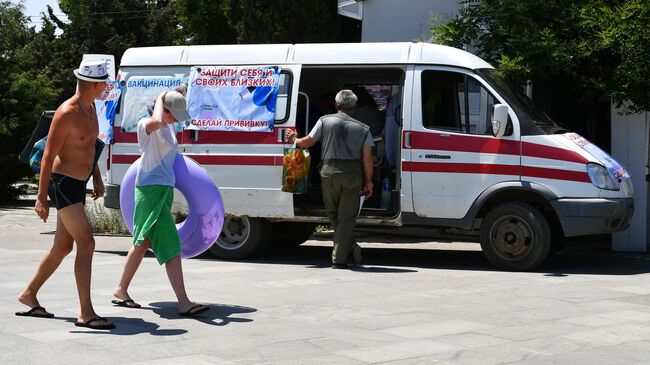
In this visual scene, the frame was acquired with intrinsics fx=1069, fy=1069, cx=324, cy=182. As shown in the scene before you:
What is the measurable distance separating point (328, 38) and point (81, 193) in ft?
46.8

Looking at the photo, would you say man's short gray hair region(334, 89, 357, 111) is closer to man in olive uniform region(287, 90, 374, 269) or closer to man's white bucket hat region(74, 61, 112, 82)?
man in olive uniform region(287, 90, 374, 269)

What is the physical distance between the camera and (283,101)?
41.2 ft

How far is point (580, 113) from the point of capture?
1523 centimetres

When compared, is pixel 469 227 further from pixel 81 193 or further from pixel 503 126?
pixel 81 193

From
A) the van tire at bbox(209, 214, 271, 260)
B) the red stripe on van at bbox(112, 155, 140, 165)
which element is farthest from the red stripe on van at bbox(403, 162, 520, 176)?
the red stripe on van at bbox(112, 155, 140, 165)

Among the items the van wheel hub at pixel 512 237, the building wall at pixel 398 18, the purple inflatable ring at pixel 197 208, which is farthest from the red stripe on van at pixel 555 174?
the building wall at pixel 398 18

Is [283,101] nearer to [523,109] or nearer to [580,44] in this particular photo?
[523,109]

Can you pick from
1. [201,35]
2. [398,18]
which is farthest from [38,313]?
[201,35]

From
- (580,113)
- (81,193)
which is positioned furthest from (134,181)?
(580,113)

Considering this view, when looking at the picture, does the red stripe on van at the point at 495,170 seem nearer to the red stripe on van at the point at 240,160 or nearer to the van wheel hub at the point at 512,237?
the van wheel hub at the point at 512,237

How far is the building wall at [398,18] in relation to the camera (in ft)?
59.2

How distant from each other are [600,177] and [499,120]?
1249 mm

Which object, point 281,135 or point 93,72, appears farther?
point 281,135

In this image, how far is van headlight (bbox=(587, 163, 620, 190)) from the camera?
37.7 feet
